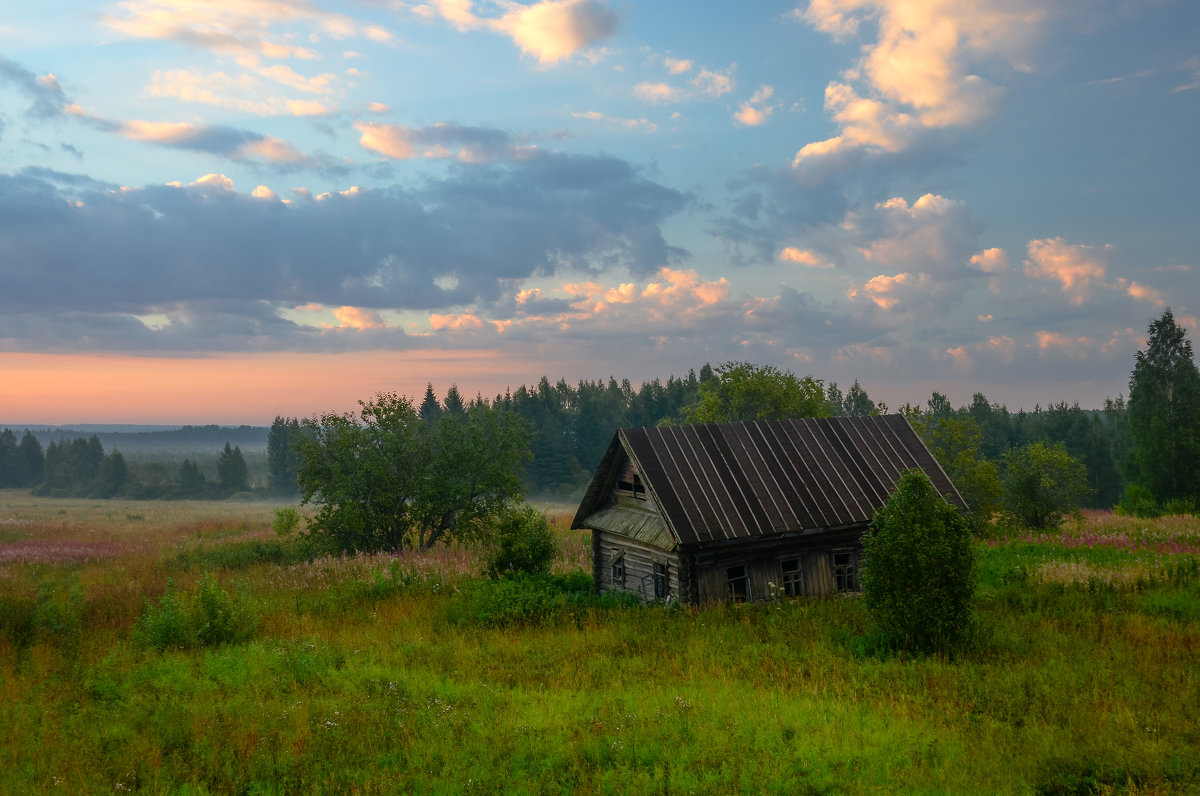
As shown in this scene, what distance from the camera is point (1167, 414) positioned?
1858 inches

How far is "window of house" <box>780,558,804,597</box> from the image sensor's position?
20303 millimetres

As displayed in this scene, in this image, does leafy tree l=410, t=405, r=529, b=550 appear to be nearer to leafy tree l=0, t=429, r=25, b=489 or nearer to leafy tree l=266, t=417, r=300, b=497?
leafy tree l=266, t=417, r=300, b=497

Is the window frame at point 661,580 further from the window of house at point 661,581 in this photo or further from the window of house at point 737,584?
the window of house at point 737,584

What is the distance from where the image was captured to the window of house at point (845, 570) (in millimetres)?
21000

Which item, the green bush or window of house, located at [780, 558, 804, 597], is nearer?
window of house, located at [780, 558, 804, 597]

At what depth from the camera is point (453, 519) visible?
32781mm

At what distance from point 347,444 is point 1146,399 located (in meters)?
53.7

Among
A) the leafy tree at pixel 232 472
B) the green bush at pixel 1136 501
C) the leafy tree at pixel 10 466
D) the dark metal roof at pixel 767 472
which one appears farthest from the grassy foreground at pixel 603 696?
the leafy tree at pixel 10 466

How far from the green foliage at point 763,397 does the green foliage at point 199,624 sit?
26065 mm

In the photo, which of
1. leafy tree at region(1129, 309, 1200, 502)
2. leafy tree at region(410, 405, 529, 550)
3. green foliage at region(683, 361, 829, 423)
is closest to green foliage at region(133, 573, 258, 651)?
leafy tree at region(410, 405, 529, 550)

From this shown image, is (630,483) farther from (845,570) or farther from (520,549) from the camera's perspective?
(845,570)

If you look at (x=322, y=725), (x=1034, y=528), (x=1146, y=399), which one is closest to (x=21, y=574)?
(x=322, y=725)

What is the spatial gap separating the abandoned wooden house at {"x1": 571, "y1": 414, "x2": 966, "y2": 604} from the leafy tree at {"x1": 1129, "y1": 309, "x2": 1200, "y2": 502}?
36.4 metres

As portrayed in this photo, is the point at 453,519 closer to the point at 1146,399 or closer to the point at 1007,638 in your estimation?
the point at 1007,638
